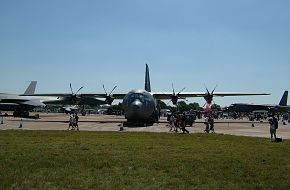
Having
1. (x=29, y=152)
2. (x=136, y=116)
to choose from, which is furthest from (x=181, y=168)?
(x=136, y=116)

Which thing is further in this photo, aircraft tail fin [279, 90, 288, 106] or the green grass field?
aircraft tail fin [279, 90, 288, 106]

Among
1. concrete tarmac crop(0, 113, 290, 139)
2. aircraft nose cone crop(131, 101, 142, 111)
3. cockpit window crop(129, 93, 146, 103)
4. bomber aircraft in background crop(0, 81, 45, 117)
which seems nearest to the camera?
concrete tarmac crop(0, 113, 290, 139)

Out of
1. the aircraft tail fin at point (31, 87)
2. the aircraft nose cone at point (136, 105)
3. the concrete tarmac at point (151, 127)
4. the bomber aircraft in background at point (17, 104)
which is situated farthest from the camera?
the aircraft tail fin at point (31, 87)

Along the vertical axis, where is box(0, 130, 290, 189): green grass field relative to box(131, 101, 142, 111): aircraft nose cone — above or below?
below

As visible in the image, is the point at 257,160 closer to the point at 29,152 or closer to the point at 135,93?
the point at 29,152

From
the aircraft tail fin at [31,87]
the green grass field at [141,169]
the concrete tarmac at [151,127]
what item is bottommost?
the green grass field at [141,169]

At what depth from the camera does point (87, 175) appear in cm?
1162

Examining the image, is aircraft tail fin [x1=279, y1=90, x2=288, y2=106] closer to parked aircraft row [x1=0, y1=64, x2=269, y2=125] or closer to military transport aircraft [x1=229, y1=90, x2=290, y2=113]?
military transport aircraft [x1=229, y1=90, x2=290, y2=113]

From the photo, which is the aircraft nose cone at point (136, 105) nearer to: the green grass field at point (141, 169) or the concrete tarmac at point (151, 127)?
the concrete tarmac at point (151, 127)

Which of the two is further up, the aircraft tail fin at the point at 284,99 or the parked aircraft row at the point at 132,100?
the aircraft tail fin at the point at 284,99

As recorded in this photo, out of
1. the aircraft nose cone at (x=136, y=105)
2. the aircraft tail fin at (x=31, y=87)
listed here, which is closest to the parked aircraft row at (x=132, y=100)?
the aircraft nose cone at (x=136, y=105)

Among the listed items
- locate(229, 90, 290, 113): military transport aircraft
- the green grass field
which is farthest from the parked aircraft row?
locate(229, 90, 290, 113): military transport aircraft

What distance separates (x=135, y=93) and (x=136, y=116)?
8.68 ft

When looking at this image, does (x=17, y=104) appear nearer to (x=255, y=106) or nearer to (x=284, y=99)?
(x=284, y=99)
